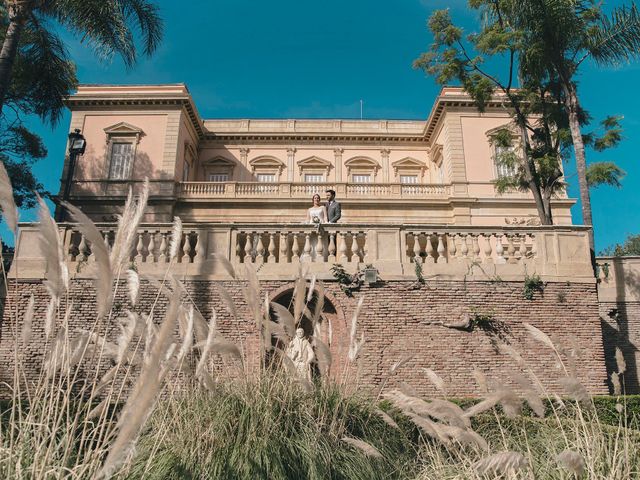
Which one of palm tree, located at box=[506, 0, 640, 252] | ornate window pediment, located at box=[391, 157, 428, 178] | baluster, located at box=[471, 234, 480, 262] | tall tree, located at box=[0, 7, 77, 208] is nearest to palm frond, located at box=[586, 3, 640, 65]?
palm tree, located at box=[506, 0, 640, 252]

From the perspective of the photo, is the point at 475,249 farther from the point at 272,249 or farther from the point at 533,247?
the point at 272,249

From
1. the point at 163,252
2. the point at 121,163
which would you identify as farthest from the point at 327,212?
the point at 121,163

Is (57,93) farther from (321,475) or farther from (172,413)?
(321,475)

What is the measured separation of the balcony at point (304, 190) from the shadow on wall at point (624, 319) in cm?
1656

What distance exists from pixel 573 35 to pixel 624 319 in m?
6.90

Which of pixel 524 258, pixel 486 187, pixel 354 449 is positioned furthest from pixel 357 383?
pixel 486 187

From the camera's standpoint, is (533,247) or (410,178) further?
(410,178)

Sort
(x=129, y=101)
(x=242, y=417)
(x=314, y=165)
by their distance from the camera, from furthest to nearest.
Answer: (x=314, y=165)
(x=129, y=101)
(x=242, y=417)

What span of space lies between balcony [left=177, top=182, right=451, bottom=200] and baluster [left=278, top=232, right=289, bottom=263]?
17656mm

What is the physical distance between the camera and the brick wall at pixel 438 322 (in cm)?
907

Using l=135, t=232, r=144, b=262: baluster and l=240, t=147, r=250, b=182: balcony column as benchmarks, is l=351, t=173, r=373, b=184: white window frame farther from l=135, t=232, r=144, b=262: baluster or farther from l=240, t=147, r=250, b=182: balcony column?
l=135, t=232, r=144, b=262: baluster

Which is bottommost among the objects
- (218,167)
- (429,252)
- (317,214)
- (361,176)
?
(429,252)

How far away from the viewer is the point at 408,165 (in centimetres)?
3338

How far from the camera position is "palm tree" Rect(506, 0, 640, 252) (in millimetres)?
12484
